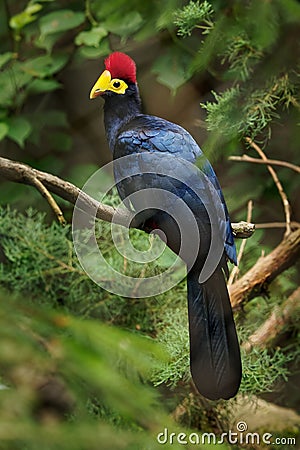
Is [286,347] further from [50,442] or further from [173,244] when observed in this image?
[50,442]


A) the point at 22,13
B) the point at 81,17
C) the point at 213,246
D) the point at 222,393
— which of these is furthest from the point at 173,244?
the point at 22,13

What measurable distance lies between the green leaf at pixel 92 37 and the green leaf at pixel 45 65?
2.3 inches

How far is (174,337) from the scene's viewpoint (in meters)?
→ 0.76

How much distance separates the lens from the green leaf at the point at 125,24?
802mm

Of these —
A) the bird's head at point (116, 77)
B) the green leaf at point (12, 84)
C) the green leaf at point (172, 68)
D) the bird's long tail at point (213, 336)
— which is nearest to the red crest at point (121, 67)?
the bird's head at point (116, 77)

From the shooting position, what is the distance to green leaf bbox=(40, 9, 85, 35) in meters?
0.99

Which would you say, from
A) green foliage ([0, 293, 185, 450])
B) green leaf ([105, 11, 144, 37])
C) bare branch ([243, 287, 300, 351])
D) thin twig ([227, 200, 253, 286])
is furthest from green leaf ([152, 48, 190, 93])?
green foliage ([0, 293, 185, 450])

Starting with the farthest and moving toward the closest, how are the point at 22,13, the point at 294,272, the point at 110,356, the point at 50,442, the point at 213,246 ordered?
the point at 22,13
the point at 294,272
the point at 213,246
the point at 110,356
the point at 50,442

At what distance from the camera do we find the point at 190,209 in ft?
2.21

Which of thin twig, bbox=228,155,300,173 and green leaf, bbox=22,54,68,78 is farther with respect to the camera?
green leaf, bbox=22,54,68,78

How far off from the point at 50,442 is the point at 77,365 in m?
0.04

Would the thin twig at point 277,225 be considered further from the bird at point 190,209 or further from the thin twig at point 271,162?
the bird at point 190,209
